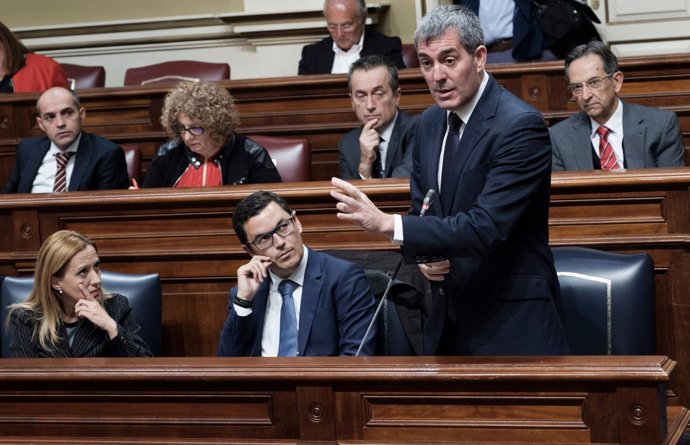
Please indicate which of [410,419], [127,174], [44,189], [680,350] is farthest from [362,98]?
[410,419]

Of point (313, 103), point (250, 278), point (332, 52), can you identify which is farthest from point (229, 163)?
point (332, 52)

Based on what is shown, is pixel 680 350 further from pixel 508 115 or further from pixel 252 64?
pixel 252 64

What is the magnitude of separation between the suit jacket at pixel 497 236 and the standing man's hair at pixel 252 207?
0.63 meters

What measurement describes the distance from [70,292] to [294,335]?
61 cm

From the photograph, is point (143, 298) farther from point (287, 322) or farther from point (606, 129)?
point (606, 129)

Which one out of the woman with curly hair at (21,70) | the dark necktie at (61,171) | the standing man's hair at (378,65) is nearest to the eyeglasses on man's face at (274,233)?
the standing man's hair at (378,65)

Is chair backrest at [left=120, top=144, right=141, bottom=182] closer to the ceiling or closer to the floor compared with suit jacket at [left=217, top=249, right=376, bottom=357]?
closer to the ceiling

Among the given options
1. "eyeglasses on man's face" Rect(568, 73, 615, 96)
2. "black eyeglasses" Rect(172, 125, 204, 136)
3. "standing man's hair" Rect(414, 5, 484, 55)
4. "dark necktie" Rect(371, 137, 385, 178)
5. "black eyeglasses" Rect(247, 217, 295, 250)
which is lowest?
"black eyeglasses" Rect(247, 217, 295, 250)

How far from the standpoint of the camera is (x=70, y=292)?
2.74 meters

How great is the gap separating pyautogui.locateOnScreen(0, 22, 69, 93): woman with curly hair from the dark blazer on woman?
44.8 inches

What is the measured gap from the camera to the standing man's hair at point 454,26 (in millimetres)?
1842

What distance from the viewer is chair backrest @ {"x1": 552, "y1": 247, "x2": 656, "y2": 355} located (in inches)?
92.8

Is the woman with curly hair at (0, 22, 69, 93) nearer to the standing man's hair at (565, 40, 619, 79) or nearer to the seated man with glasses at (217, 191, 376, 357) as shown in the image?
the standing man's hair at (565, 40, 619, 79)

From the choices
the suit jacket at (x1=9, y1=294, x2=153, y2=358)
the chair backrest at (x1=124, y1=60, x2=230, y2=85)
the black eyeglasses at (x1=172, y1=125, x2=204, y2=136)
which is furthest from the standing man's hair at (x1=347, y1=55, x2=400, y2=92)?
the chair backrest at (x1=124, y1=60, x2=230, y2=85)
